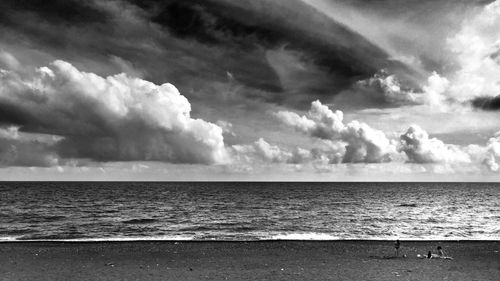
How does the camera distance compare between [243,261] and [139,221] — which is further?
[139,221]

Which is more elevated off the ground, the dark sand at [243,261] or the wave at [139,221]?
the dark sand at [243,261]

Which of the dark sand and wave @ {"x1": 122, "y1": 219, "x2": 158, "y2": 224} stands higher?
the dark sand

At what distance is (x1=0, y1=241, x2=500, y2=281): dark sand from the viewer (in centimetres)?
1816

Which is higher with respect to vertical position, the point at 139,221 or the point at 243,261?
the point at 243,261

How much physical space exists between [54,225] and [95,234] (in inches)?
396

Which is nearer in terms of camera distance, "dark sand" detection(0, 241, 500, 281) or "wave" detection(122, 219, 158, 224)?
"dark sand" detection(0, 241, 500, 281)

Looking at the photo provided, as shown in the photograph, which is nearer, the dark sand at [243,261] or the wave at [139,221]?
the dark sand at [243,261]

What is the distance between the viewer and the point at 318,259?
872 inches

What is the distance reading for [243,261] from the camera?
21.5 metres

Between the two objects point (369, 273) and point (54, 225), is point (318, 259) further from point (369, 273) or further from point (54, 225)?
point (54, 225)

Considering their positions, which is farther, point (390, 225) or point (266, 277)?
point (390, 225)

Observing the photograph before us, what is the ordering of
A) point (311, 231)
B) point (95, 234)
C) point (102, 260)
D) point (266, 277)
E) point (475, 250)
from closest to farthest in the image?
1. point (266, 277)
2. point (102, 260)
3. point (475, 250)
4. point (95, 234)
5. point (311, 231)

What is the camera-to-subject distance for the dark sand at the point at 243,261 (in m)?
18.2

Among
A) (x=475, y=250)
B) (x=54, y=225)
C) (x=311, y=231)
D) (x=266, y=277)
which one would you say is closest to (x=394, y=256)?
(x=475, y=250)
